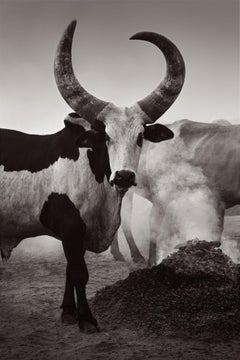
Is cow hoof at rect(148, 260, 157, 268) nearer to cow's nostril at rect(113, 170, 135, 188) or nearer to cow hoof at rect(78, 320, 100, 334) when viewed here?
cow hoof at rect(78, 320, 100, 334)

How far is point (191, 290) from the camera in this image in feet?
9.40

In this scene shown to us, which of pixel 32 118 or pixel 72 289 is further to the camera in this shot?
pixel 32 118

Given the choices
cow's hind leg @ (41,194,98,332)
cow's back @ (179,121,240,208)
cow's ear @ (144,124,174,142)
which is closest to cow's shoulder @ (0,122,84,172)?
cow's hind leg @ (41,194,98,332)

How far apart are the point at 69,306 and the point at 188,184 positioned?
1654 mm

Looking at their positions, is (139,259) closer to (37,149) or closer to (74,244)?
(74,244)

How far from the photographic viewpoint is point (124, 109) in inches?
108

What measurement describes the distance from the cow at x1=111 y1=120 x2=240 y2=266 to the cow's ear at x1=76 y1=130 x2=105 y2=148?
4.44ft

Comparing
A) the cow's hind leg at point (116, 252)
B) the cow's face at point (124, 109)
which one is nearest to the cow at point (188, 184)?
the cow's hind leg at point (116, 252)

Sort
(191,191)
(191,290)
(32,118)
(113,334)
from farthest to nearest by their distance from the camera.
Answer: (191,191) < (32,118) < (191,290) < (113,334)

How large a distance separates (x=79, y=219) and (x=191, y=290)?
0.81 meters

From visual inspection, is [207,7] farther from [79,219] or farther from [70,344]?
[70,344]

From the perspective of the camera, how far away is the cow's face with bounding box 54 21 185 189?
2.62 m

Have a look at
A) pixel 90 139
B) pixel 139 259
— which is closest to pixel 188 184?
pixel 139 259

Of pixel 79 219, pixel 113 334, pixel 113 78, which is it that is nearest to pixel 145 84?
pixel 113 78
